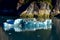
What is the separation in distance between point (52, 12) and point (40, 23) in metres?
9.44

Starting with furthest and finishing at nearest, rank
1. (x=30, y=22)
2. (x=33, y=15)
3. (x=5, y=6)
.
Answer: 1. (x=5, y=6)
2. (x=33, y=15)
3. (x=30, y=22)

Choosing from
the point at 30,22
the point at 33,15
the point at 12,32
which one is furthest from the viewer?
the point at 33,15

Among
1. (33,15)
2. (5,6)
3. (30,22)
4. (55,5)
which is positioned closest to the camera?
(30,22)

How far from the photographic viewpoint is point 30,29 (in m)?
16.2

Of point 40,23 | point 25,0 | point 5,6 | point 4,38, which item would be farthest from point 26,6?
point 4,38

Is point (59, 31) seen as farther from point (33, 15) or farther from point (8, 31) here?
point (33, 15)

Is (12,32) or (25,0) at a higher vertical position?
(25,0)

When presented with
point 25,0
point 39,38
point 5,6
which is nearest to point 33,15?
point 25,0

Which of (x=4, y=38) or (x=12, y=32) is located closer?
(x=4, y=38)

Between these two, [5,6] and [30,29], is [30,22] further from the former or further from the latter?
[5,6]

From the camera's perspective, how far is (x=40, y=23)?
17.2 metres

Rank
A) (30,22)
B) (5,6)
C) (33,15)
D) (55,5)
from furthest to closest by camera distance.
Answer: (5,6) → (55,5) → (33,15) → (30,22)

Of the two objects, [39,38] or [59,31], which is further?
[59,31]

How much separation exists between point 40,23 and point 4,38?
4.31m
